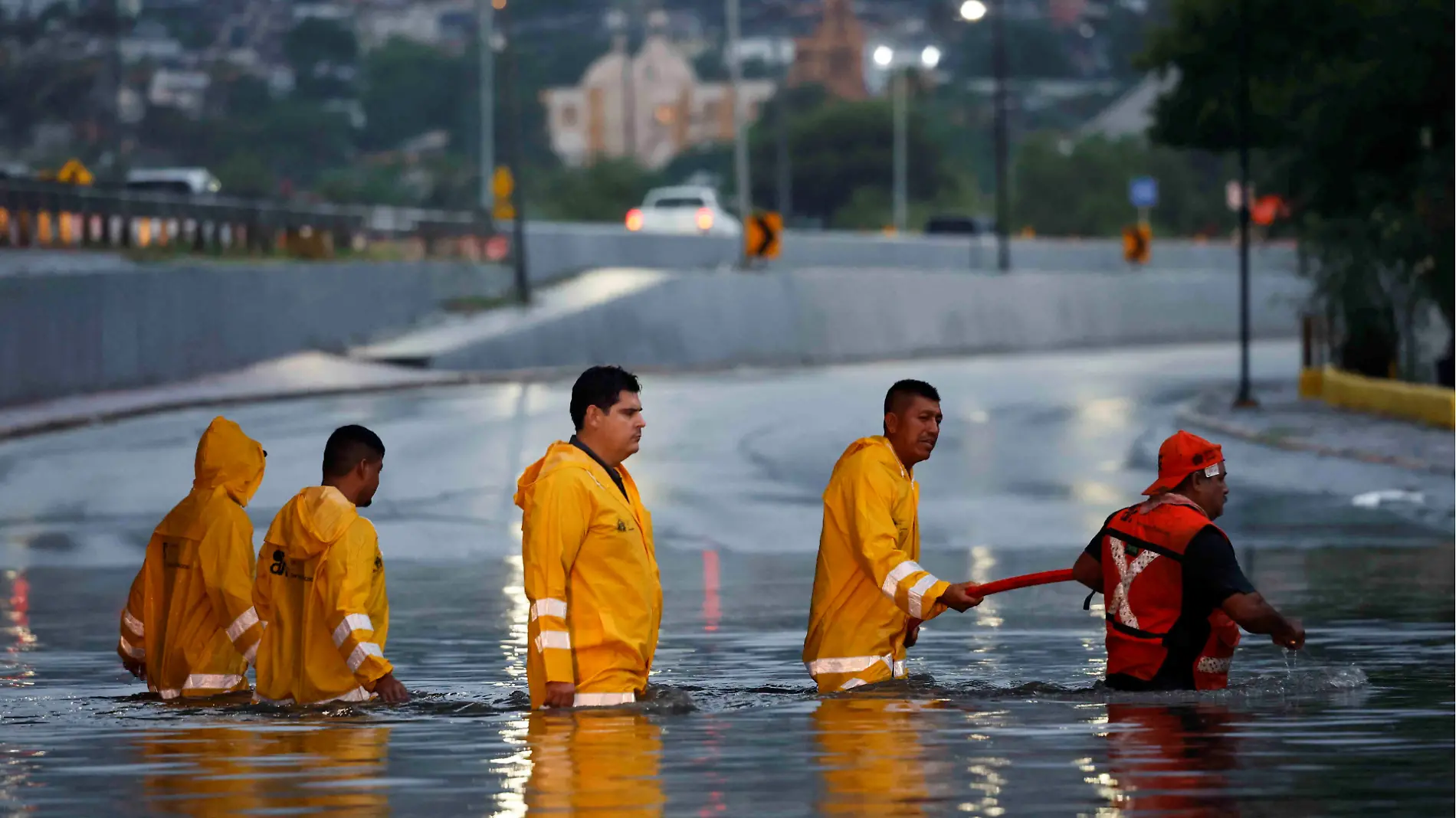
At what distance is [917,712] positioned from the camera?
1075 cm

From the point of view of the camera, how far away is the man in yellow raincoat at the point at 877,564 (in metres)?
9.98

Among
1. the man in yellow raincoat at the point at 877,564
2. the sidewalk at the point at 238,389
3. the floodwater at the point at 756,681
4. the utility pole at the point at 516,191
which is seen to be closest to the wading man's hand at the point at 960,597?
the man in yellow raincoat at the point at 877,564

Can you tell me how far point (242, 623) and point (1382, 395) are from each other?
80.4 ft

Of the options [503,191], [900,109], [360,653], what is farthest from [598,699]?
[900,109]

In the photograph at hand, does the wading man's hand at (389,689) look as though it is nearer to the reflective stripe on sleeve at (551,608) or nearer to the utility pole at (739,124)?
the reflective stripe on sleeve at (551,608)

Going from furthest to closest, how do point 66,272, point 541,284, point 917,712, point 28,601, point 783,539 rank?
point 541,284 → point 66,272 → point 783,539 → point 28,601 → point 917,712

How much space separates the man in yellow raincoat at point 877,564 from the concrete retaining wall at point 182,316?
27.6 meters

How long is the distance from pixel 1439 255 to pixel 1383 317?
8.69ft

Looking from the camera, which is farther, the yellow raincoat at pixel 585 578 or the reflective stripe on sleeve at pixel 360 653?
the reflective stripe on sleeve at pixel 360 653

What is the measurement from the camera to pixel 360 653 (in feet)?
32.8

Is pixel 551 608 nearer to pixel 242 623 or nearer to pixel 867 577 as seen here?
pixel 867 577

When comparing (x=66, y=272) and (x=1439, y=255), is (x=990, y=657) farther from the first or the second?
(x=66, y=272)

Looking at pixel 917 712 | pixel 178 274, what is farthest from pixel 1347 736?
pixel 178 274

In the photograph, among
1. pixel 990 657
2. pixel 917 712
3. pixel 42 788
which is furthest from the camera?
pixel 990 657
